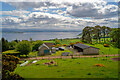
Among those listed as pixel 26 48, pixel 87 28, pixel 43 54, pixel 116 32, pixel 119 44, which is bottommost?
pixel 43 54

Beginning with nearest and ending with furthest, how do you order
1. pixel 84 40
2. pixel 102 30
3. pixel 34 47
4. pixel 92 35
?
pixel 34 47
pixel 102 30
pixel 92 35
pixel 84 40

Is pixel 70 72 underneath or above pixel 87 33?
underneath

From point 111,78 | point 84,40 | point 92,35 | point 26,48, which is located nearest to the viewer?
point 111,78

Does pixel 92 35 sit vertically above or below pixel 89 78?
above

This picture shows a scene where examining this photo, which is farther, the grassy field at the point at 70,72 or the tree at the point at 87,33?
the tree at the point at 87,33

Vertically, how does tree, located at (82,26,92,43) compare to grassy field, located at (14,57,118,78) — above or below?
above

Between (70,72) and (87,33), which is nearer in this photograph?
(70,72)

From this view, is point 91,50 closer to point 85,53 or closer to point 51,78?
point 85,53

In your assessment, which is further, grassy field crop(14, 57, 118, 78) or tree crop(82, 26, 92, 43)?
tree crop(82, 26, 92, 43)

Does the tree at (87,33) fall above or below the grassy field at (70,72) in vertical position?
above

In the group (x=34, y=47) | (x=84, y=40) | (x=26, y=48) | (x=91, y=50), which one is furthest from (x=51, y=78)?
(x=84, y=40)

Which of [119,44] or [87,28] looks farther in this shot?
[87,28]
